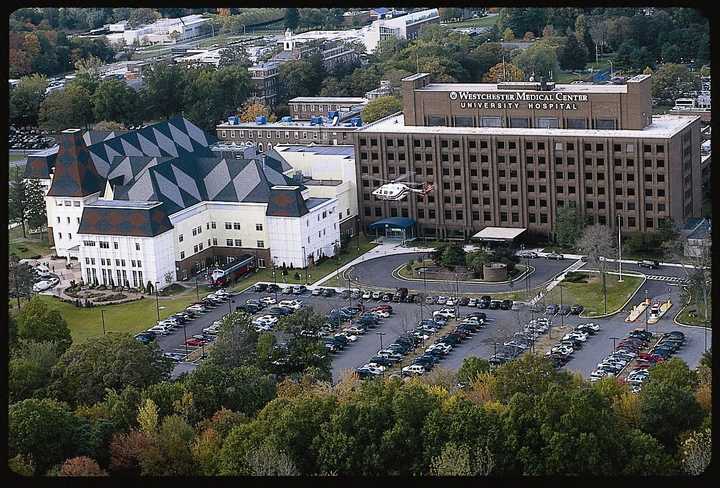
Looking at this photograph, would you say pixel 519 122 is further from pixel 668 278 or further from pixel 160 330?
pixel 160 330

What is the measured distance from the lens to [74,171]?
30.6 meters

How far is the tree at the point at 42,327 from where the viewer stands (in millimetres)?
21484

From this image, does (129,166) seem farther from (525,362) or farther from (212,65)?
(212,65)

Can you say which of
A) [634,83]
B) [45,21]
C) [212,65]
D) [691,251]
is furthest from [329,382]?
[45,21]

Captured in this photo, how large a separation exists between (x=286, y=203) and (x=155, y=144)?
6.55 metres

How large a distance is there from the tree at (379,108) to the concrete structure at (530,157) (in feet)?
36.0

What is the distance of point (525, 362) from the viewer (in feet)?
56.3

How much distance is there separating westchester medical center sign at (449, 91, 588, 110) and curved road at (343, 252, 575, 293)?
3.66m

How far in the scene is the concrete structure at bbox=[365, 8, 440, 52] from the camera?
6175cm

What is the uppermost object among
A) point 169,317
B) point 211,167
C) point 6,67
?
point 6,67

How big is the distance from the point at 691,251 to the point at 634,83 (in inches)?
164

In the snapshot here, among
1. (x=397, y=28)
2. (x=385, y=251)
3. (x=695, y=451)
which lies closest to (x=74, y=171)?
(x=385, y=251)

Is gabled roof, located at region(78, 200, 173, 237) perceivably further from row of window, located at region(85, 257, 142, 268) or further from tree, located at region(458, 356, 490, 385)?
tree, located at region(458, 356, 490, 385)

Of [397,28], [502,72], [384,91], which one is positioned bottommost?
[384,91]
